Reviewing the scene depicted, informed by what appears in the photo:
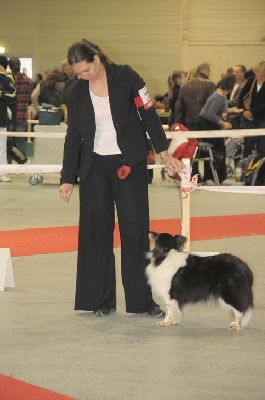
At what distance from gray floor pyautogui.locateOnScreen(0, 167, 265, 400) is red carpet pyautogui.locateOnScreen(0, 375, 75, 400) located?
0.18 ft

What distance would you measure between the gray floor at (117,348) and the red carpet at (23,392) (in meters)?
0.06

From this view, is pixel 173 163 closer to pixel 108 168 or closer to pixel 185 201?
pixel 108 168

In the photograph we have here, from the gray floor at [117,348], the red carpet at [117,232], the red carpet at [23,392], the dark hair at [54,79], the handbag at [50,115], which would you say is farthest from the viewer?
the dark hair at [54,79]

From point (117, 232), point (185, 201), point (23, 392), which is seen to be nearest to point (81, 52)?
point (185, 201)

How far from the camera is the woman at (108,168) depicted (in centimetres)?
506

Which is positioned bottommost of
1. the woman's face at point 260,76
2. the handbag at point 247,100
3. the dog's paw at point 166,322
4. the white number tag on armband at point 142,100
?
the dog's paw at point 166,322

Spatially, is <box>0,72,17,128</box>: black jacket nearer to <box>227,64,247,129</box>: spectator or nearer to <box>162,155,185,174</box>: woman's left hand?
<box>227,64,247,129</box>: spectator

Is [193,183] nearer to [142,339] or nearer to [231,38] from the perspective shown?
[142,339]

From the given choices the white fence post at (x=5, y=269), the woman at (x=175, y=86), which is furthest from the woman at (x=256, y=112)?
the white fence post at (x=5, y=269)

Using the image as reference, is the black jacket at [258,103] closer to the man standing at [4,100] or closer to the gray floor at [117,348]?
the man standing at [4,100]

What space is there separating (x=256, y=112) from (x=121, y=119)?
7446 mm

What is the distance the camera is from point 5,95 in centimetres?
1249

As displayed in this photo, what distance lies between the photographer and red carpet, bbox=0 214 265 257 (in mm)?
7605

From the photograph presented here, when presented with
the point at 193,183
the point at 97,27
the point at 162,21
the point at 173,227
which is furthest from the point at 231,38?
the point at 193,183
